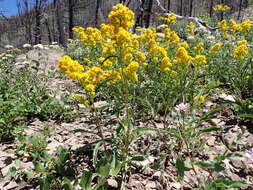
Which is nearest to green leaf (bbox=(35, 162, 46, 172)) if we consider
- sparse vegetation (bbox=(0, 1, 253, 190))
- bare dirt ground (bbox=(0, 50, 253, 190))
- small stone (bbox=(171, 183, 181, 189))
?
sparse vegetation (bbox=(0, 1, 253, 190))

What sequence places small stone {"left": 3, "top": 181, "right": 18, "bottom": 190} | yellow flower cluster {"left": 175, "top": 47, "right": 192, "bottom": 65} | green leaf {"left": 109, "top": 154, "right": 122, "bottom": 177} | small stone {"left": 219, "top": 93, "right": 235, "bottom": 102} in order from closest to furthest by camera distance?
1. green leaf {"left": 109, "top": 154, "right": 122, "bottom": 177}
2. small stone {"left": 3, "top": 181, "right": 18, "bottom": 190}
3. yellow flower cluster {"left": 175, "top": 47, "right": 192, "bottom": 65}
4. small stone {"left": 219, "top": 93, "right": 235, "bottom": 102}

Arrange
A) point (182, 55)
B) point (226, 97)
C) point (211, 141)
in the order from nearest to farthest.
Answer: point (211, 141) < point (182, 55) < point (226, 97)

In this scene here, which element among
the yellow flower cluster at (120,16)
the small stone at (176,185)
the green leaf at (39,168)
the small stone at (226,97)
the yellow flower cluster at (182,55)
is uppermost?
the yellow flower cluster at (120,16)

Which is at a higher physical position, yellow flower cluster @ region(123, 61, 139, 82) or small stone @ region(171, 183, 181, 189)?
yellow flower cluster @ region(123, 61, 139, 82)

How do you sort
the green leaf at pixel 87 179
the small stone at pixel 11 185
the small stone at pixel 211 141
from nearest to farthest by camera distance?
the green leaf at pixel 87 179
the small stone at pixel 11 185
the small stone at pixel 211 141

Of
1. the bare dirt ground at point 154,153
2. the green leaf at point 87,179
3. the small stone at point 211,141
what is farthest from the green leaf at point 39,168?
the small stone at point 211,141

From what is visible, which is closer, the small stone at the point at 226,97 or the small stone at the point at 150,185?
the small stone at the point at 150,185

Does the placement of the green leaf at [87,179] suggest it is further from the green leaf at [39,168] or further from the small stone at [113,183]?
the green leaf at [39,168]

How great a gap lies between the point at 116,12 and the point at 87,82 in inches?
26.7

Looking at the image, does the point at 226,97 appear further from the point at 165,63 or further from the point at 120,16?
the point at 120,16

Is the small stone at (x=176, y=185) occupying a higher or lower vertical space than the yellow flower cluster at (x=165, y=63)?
lower

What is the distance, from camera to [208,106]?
3252 mm

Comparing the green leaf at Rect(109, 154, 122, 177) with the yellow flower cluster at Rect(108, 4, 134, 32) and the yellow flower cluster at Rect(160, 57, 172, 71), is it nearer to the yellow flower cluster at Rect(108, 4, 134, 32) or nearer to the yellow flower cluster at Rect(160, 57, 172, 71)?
the yellow flower cluster at Rect(108, 4, 134, 32)

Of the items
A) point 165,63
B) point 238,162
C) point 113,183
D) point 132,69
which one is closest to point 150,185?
point 113,183
